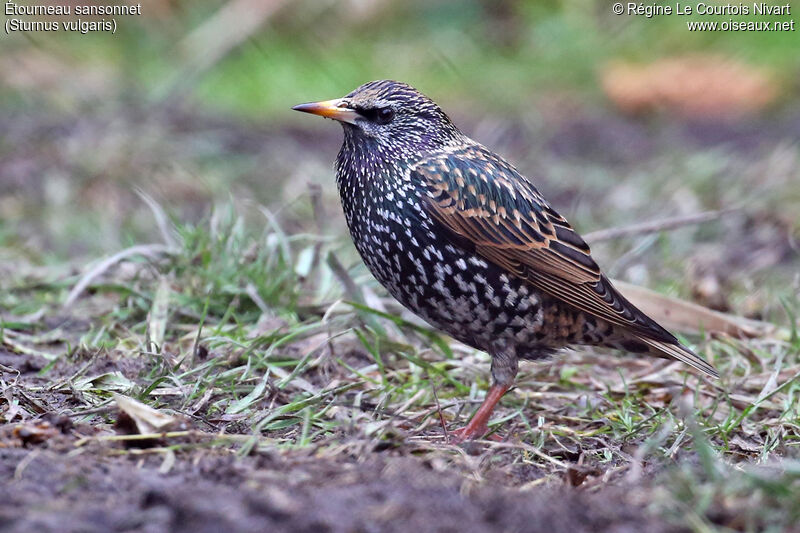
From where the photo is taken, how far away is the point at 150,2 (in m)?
11.2

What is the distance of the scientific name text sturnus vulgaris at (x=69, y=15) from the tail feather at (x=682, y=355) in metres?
8.38

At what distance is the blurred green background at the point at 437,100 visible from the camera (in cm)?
643

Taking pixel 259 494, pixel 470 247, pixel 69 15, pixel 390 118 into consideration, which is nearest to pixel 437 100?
pixel 69 15

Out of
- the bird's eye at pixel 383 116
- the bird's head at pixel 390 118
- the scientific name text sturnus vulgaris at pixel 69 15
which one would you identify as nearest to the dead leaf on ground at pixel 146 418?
the bird's head at pixel 390 118

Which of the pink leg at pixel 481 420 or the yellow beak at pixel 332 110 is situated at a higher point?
the yellow beak at pixel 332 110

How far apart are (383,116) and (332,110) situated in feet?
0.76

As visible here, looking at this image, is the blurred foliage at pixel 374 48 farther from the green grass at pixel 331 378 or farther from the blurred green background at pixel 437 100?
the green grass at pixel 331 378

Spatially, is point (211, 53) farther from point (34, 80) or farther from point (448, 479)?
point (448, 479)

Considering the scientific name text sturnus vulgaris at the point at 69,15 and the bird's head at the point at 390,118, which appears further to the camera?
the scientific name text sturnus vulgaris at the point at 69,15

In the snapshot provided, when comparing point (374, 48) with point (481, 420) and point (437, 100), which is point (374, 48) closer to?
point (437, 100)

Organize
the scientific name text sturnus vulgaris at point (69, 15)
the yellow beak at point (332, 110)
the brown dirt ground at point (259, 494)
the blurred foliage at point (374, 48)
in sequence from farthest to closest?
1. the scientific name text sturnus vulgaris at point (69, 15)
2. the blurred foliage at point (374, 48)
3. the yellow beak at point (332, 110)
4. the brown dirt ground at point (259, 494)

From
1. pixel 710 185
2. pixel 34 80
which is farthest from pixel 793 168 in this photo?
pixel 34 80

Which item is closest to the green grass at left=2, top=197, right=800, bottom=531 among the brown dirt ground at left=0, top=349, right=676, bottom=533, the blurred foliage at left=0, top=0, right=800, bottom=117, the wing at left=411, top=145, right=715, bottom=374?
the brown dirt ground at left=0, top=349, right=676, bottom=533

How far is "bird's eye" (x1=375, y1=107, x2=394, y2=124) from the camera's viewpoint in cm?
418
